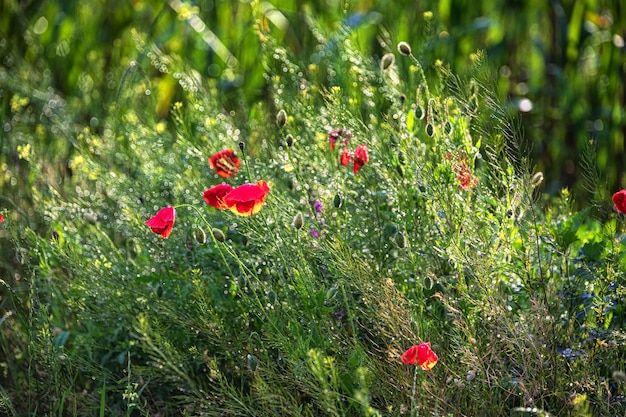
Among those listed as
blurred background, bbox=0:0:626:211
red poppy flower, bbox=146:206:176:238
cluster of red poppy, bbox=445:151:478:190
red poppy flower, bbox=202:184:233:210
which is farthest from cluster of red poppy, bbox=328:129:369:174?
blurred background, bbox=0:0:626:211

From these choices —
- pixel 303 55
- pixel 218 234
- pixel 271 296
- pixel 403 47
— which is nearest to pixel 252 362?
pixel 271 296

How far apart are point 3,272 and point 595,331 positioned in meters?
1.70

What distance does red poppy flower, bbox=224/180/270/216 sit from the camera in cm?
158

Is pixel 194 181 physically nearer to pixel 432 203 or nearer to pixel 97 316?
pixel 97 316

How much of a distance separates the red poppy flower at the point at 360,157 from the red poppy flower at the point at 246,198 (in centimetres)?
30

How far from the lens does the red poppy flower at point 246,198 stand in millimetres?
1576

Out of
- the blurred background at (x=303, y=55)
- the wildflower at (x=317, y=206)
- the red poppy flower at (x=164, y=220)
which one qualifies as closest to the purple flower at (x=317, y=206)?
the wildflower at (x=317, y=206)

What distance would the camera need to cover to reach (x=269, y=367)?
174cm

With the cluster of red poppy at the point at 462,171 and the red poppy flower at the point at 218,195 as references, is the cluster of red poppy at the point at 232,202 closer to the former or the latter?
the red poppy flower at the point at 218,195

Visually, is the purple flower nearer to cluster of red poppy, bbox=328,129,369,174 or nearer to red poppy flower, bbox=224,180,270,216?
cluster of red poppy, bbox=328,129,369,174

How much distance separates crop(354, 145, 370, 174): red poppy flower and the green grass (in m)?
0.04

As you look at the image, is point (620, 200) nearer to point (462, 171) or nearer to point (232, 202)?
point (462, 171)

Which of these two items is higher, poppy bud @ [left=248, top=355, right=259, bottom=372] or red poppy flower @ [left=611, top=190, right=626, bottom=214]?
poppy bud @ [left=248, top=355, right=259, bottom=372]

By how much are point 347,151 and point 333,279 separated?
28cm
